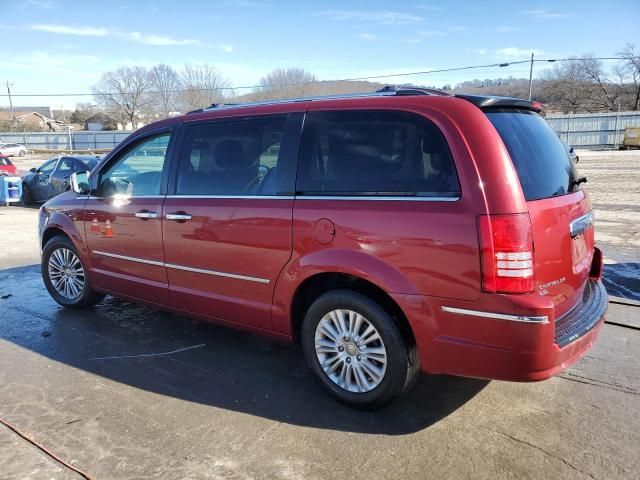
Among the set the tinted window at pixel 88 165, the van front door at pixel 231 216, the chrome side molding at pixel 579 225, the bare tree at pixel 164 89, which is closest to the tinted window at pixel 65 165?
the tinted window at pixel 88 165

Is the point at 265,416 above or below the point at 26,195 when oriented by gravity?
below

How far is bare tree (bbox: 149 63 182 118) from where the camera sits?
7631 centimetres

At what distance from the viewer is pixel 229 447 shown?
296 centimetres

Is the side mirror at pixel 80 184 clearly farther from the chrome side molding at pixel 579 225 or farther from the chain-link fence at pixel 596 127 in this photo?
the chain-link fence at pixel 596 127

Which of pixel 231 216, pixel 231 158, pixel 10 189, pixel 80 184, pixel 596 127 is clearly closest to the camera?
pixel 231 216

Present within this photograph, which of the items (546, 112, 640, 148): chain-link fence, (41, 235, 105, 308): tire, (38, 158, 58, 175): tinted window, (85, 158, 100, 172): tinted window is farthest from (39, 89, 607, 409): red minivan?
(546, 112, 640, 148): chain-link fence

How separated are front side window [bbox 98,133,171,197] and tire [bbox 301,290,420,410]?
1867mm

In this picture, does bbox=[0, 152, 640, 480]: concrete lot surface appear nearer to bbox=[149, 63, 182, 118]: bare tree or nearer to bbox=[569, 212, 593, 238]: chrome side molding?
bbox=[569, 212, 593, 238]: chrome side molding

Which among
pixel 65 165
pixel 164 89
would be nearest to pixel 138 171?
pixel 65 165

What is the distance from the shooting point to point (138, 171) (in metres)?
4.66

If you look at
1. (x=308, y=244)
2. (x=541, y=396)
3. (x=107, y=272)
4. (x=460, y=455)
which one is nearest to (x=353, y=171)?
(x=308, y=244)

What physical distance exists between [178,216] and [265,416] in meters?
1.68

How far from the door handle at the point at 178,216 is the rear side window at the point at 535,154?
90.3 inches

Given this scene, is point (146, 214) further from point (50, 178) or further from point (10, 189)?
point (10, 189)
